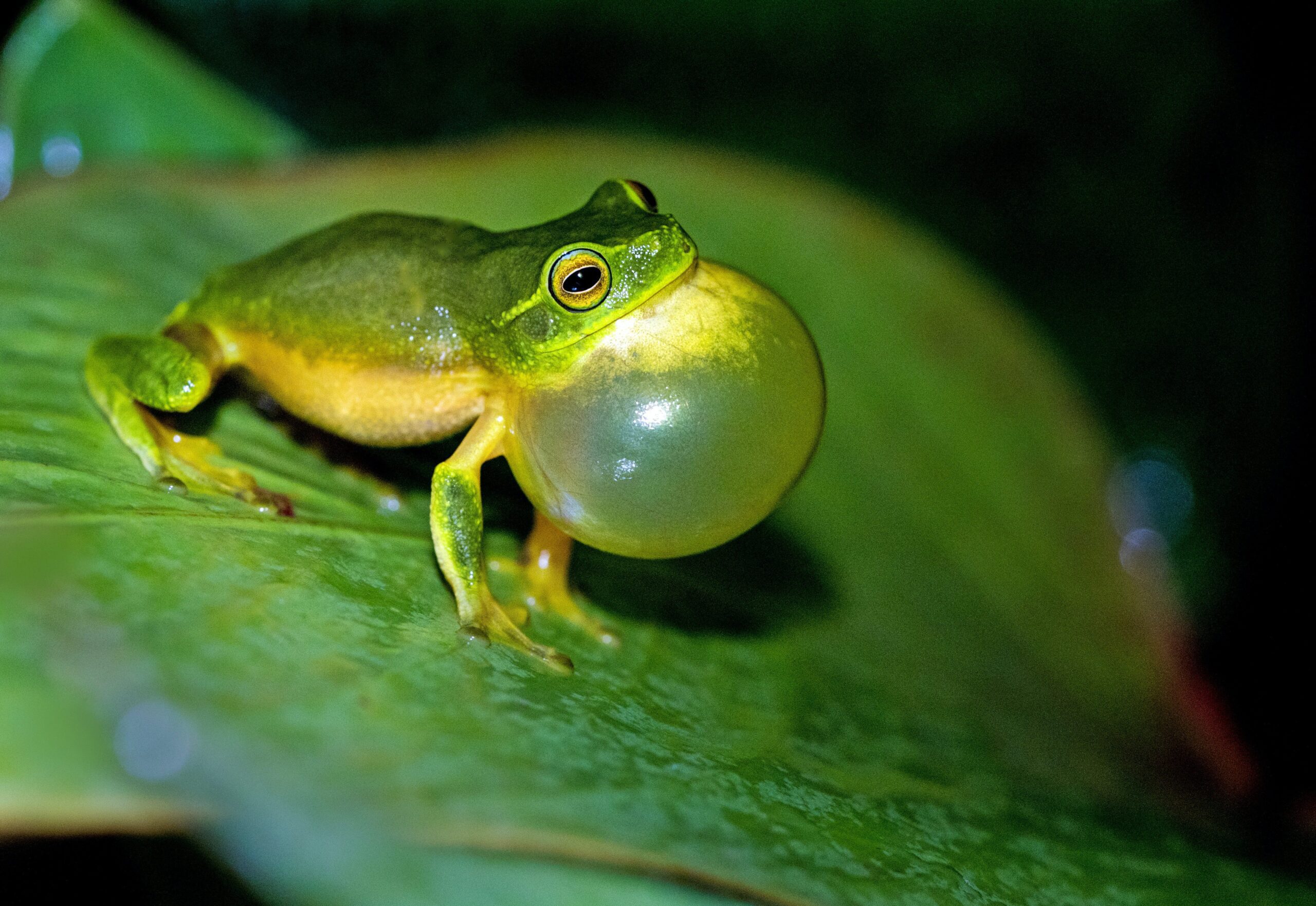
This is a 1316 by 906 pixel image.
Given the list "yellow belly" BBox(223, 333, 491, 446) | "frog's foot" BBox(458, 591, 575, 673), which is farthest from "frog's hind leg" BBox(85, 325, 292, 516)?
"frog's foot" BBox(458, 591, 575, 673)

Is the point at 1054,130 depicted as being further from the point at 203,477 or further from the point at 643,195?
the point at 203,477

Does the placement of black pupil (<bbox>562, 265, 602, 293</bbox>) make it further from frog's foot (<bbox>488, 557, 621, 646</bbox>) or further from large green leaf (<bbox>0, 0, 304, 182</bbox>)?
large green leaf (<bbox>0, 0, 304, 182</bbox>)

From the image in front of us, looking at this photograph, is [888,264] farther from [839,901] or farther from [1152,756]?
[839,901]

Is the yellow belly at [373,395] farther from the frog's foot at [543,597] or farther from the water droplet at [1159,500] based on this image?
the water droplet at [1159,500]

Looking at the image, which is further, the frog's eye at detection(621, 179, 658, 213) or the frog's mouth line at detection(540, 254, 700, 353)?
the frog's eye at detection(621, 179, 658, 213)

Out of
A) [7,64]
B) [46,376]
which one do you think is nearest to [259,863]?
[46,376]

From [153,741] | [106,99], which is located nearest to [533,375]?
[153,741]
